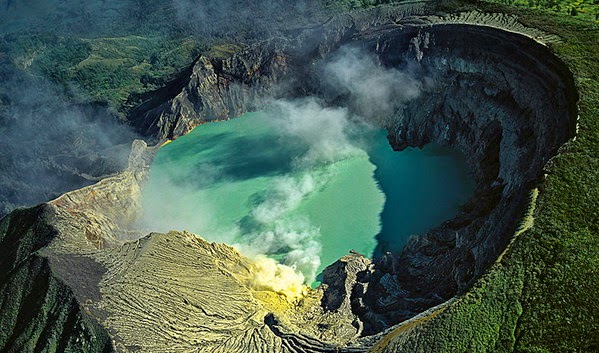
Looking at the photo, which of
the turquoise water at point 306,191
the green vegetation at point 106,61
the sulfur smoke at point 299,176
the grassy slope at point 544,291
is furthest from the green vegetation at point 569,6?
the green vegetation at point 106,61

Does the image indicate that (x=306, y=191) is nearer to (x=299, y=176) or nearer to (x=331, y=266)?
(x=299, y=176)

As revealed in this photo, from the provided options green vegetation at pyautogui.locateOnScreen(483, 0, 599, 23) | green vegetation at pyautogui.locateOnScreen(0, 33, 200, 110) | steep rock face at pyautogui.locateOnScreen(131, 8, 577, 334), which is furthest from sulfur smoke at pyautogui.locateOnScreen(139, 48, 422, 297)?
green vegetation at pyautogui.locateOnScreen(0, 33, 200, 110)

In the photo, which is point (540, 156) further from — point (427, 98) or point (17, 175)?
point (17, 175)

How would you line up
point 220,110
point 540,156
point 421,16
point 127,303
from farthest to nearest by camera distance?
point 220,110, point 421,16, point 540,156, point 127,303

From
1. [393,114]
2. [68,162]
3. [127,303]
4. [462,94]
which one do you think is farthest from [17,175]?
[462,94]

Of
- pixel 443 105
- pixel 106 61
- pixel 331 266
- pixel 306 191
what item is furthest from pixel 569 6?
pixel 106 61

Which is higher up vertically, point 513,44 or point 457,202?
point 513,44

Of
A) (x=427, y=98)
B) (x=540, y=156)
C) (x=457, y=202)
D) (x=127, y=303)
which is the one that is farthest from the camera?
(x=427, y=98)
